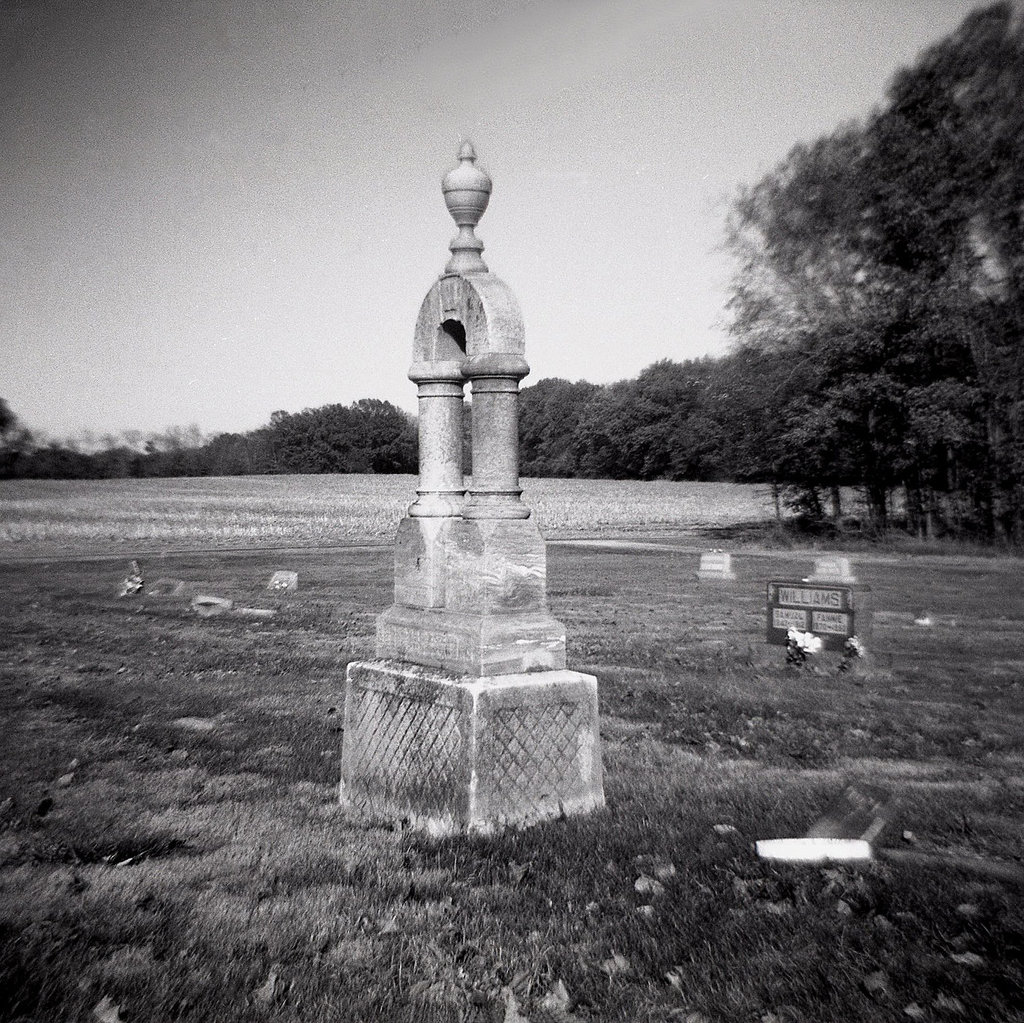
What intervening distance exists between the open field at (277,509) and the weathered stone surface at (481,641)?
25.0 meters

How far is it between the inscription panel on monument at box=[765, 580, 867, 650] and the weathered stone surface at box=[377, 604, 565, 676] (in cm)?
629

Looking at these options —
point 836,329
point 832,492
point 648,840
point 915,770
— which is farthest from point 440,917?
point 832,492

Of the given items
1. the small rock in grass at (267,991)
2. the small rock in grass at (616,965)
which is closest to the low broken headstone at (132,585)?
the small rock in grass at (267,991)

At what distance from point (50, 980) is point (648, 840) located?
2.87m

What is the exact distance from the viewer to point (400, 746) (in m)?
5.95

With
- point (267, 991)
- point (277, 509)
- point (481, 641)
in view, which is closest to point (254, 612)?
point (481, 641)

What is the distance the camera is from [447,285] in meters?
6.37

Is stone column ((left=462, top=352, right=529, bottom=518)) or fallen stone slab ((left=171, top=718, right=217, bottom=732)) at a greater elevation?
stone column ((left=462, top=352, right=529, bottom=518))

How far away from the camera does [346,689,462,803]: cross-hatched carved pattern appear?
567cm

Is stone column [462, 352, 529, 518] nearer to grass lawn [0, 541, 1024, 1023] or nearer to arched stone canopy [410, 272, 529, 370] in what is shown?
arched stone canopy [410, 272, 529, 370]

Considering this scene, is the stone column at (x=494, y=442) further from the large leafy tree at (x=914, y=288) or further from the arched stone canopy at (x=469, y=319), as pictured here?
the large leafy tree at (x=914, y=288)

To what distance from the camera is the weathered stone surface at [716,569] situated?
21000mm

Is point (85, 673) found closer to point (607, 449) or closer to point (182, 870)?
point (182, 870)

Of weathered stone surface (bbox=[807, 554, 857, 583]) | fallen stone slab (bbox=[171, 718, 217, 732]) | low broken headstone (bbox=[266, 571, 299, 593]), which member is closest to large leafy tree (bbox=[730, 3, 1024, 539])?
weathered stone surface (bbox=[807, 554, 857, 583])
